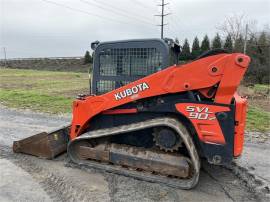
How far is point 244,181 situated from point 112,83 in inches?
95.7

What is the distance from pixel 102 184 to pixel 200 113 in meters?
1.58

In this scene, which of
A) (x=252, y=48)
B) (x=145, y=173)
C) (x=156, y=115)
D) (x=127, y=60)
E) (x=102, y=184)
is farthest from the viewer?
(x=252, y=48)

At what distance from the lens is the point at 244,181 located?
188 inches

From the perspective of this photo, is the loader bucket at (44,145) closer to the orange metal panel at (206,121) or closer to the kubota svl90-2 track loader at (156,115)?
the kubota svl90-2 track loader at (156,115)

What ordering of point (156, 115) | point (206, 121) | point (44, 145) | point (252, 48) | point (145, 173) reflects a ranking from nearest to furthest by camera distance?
1. point (206, 121)
2. point (145, 173)
3. point (156, 115)
4. point (44, 145)
5. point (252, 48)

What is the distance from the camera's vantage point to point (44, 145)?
5473mm

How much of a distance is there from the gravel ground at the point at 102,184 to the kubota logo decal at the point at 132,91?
1124mm

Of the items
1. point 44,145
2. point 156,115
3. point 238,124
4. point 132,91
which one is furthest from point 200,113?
point 44,145

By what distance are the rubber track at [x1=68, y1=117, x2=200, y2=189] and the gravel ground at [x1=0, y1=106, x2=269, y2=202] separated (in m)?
0.08

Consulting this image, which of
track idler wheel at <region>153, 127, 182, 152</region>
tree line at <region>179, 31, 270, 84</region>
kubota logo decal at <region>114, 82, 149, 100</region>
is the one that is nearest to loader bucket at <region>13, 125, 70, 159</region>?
kubota logo decal at <region>114, 82, 149, 100</region>

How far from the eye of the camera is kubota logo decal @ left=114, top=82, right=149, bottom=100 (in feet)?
15.2

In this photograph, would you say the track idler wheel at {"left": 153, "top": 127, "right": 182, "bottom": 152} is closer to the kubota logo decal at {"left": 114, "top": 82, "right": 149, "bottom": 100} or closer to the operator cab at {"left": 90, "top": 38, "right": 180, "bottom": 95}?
the kubota logo decal at {"left": 114, "top": 82, "right": 149, "bottom": 100}

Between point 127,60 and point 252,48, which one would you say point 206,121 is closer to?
point 127,60

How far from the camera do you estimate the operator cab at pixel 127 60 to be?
4969 mm
